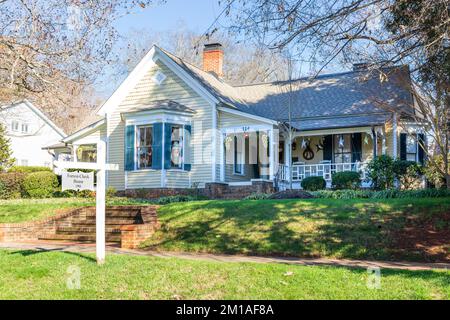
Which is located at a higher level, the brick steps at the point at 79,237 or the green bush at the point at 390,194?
the green bush at the point at 390,194

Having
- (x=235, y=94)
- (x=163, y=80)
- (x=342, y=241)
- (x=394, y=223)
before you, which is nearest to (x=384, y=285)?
(x=342, y=241)

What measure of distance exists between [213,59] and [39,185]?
35.6 feet

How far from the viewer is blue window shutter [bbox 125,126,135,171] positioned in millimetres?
20297

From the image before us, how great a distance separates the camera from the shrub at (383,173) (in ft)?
57.2

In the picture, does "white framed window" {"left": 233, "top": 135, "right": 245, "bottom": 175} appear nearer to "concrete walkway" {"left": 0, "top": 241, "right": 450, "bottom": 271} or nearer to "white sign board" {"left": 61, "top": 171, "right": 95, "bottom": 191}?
"concrete walkway" {"left": 0, "top": 241, "right": 450, "bottom": 271}

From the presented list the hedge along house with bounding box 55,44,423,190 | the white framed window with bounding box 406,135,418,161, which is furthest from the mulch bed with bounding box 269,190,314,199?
the white framed window with bounding box 406,135,418,161

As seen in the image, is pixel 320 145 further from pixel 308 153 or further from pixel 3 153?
pixel 3 153

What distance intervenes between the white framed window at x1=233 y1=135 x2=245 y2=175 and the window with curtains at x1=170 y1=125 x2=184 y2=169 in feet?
8.16

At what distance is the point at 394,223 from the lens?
10.7 meters

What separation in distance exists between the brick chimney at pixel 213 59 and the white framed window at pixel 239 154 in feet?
17.9

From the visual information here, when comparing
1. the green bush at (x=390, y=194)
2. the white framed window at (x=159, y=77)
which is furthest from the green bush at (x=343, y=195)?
the white framed window at (x=159, y=77)

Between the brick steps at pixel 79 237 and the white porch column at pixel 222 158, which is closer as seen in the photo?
the brick steps at pixel 79 237

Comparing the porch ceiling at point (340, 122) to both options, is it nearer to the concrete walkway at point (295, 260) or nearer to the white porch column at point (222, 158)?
the white porch column at point (222, 158)
